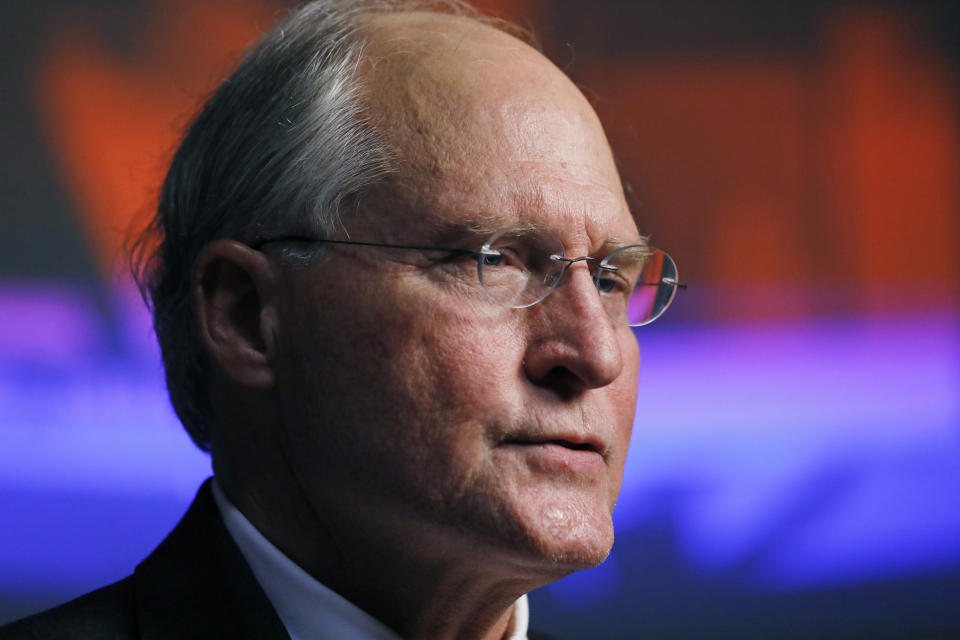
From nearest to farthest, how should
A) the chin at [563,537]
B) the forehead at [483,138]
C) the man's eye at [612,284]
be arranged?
the chin at [563,537] < the forehead at [483,138] < the man's eye at [612,284]

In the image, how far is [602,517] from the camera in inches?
57.7

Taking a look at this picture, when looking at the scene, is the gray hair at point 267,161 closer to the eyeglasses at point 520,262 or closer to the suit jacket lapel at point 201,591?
the eyeglasses at point 520,262

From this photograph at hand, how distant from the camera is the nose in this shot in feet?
4.72

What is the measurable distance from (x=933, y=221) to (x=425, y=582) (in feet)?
7.67

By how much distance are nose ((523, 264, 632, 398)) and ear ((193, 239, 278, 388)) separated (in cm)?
40

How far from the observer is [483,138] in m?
1.52

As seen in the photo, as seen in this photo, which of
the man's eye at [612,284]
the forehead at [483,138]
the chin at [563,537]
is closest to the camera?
the chin at [563,537]

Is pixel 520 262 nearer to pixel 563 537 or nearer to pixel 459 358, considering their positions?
pixel 459 358

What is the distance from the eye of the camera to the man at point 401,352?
1.42m

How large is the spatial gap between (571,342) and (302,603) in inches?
21.7

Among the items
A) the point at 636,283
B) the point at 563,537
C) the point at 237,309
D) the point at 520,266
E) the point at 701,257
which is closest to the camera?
the point at 563,537

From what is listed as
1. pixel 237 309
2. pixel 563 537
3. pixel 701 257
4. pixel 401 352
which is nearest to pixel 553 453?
pixel 563 537

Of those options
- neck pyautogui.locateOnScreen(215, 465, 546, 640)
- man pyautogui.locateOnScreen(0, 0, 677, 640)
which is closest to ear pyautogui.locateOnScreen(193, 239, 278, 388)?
man pyautogui.locateOnScreen(0, 0, 677, 640)

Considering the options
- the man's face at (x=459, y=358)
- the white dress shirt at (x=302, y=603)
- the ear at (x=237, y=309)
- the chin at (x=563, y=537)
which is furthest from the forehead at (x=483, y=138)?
the white dress shirt at (x=302, y=603)
